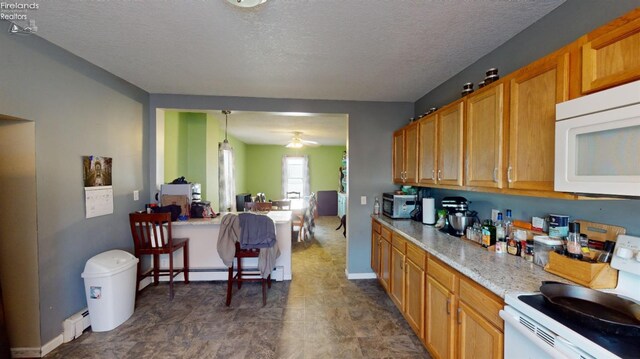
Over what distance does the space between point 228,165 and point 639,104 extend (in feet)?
21.2

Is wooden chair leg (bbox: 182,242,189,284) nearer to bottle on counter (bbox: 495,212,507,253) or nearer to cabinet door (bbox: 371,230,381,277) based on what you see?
cabinet door (bbox: 371,230,381,277)

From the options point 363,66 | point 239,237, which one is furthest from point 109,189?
point 363,66

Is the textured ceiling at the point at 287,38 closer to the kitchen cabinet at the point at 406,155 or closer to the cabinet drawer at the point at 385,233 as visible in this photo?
the kitchen cabinet at the point at 406,155

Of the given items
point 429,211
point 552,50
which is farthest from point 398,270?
point 552,50

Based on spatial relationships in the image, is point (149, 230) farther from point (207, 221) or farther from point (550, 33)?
point (550, 33)

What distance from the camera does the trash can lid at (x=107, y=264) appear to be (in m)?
2.23

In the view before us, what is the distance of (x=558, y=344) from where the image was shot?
0.95 metres

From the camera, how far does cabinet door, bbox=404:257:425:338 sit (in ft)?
6.63

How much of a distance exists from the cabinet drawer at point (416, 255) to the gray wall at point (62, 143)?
3.04 metres

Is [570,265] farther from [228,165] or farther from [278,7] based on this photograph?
[228,165]

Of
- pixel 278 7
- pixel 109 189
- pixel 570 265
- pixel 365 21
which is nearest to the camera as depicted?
pixel 570 265

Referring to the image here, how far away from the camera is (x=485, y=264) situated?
1542 millimetres

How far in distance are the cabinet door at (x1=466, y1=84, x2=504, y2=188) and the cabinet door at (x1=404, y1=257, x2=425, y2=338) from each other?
2.80 feet

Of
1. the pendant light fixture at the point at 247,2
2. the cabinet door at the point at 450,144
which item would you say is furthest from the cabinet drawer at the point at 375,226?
the pendant light fixture at the point at 247,2
